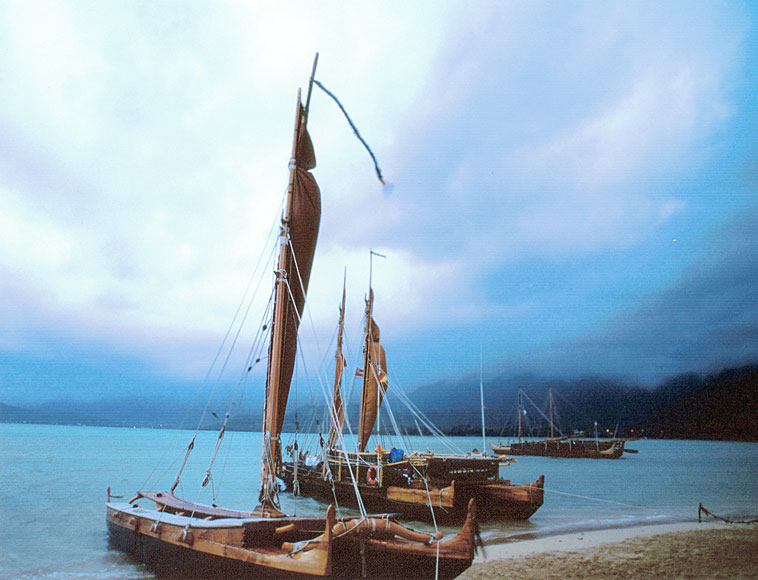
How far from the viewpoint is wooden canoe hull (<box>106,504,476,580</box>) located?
8297mm

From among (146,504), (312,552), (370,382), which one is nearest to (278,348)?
(312,552)

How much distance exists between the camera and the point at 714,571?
12.9 m

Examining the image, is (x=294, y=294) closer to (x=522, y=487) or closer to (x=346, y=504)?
(x=522, y=487)

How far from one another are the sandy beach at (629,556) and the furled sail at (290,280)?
21.0 feet

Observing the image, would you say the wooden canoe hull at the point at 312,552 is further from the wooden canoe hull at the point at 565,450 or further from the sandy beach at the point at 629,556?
the wooden canoe hull at the point at 565,450

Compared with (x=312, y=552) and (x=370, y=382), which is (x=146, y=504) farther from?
(x=312, y=552)

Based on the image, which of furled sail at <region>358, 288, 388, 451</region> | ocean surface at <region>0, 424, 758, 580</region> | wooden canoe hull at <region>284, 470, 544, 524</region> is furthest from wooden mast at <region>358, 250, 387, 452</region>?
wooden canoe hull at <region>284, 470, 544, 524</region>

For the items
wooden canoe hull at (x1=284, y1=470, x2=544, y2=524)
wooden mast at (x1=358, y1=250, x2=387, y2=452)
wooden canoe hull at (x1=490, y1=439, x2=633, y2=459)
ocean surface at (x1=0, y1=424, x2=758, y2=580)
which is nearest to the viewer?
ocean surface at (x1=0, y1=424, x2=758, y2=580)

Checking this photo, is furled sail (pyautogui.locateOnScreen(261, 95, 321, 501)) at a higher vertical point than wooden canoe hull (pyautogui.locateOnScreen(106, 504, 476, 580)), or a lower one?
higher

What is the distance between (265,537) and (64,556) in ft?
40.4

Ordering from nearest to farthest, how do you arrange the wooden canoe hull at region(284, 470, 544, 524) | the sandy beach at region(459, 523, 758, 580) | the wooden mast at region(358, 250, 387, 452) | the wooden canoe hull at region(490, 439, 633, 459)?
the sandy beach at region(459, 523, 758, 580), the wooden canoe hull at region(284, 470, 544, 524), the wooden mast at region(358, 250, 387, 452), the wooden canoe hull at region(490, 439, 633, 459)

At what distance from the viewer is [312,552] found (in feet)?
27.0

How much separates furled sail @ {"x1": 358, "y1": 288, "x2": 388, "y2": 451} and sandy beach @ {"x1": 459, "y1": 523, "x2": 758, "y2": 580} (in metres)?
12.0

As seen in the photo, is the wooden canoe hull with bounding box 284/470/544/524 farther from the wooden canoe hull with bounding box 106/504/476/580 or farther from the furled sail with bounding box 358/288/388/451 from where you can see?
the wooden canoe hull with bounding box 106/504/476/580
